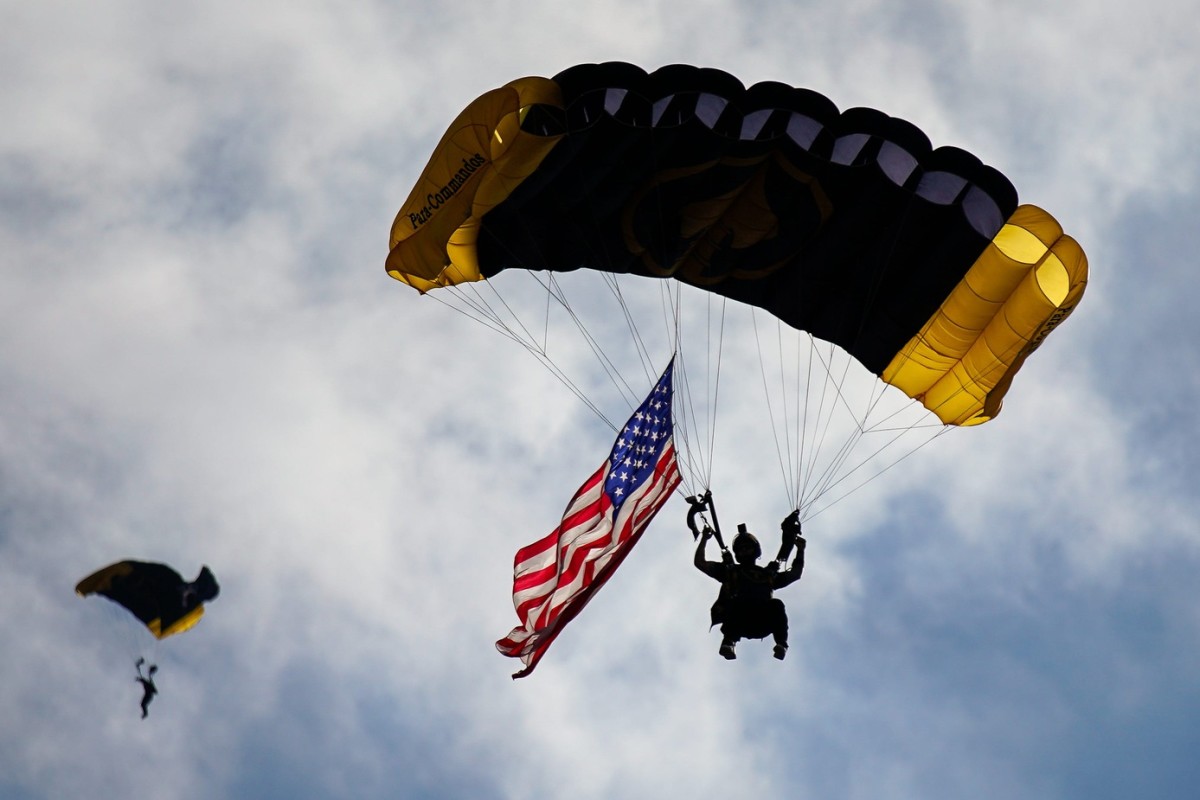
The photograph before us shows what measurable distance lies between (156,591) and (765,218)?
1336cm

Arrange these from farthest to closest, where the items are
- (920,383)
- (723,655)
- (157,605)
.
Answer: (157,605) → (920,383) → (723,655)

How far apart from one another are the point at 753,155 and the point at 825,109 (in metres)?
0.88

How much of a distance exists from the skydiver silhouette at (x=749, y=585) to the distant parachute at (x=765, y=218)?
2.86m

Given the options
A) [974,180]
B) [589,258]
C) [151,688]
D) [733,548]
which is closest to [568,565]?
[733,548]

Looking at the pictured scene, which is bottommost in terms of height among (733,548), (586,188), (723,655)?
(723,655)

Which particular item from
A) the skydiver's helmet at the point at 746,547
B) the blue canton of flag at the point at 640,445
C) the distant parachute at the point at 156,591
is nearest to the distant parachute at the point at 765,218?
the blue canton of flag at the point at 640,445

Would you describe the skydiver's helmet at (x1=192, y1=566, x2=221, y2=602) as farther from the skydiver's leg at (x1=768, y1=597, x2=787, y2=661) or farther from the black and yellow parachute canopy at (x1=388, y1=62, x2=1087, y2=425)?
the skydiver's leg at (x1=768, y1=597, x2=787, y2=661)

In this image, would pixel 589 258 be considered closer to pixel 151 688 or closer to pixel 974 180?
pixel 974 180

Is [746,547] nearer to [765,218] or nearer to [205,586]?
[765,218]

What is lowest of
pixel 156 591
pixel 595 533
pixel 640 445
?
pixel 595 533

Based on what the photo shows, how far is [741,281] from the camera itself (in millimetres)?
18422

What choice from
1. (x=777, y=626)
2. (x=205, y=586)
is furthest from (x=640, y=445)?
(x=205, y=586)

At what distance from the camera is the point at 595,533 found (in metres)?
17.5

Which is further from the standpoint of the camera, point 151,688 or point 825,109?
point 151,688
